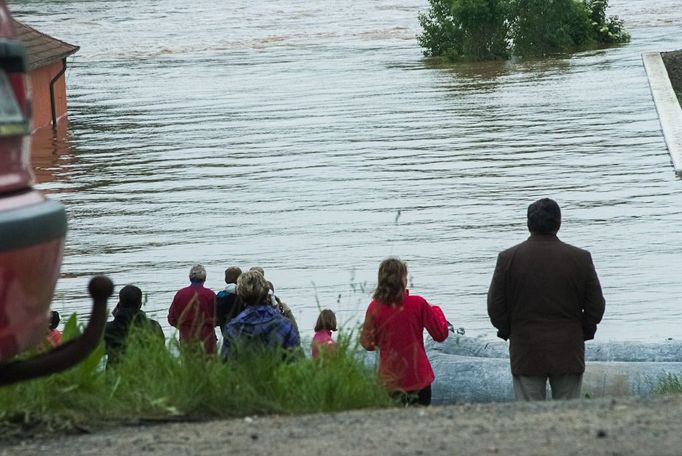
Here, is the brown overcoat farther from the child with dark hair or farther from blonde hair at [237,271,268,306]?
the child with dark hair

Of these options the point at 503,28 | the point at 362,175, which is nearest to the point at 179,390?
the point at 362,175

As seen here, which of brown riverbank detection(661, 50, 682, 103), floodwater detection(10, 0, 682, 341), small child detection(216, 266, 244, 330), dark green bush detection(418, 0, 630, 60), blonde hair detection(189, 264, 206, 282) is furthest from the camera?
dark green bush detection(418, 0, 630, 60)

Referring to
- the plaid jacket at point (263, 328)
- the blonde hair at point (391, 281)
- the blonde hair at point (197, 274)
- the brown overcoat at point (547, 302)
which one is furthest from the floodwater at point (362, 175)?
the blonde hair at point (197, 274)

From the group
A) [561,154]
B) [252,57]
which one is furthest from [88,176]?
[252,57]

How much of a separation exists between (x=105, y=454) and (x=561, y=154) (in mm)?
22182

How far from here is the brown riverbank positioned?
3771 centimetres

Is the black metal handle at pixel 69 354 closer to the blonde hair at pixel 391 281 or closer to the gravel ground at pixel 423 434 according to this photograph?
the gravel ground at pixel 423 434

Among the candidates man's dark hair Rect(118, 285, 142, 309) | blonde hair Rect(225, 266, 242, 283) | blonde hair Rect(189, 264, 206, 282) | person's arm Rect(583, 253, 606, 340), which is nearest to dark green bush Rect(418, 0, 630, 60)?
blonde hair Rect(225, 266, 242, 283)

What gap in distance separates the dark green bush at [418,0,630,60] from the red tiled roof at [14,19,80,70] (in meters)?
15.2

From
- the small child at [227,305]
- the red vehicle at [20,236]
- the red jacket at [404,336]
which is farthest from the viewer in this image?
the small child at [227,305]

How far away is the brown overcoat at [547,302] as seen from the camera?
7871mm

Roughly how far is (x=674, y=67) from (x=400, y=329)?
3466cm

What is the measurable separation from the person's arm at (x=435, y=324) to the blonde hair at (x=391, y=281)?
174mm

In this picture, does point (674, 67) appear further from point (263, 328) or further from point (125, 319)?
point (263, 328)
